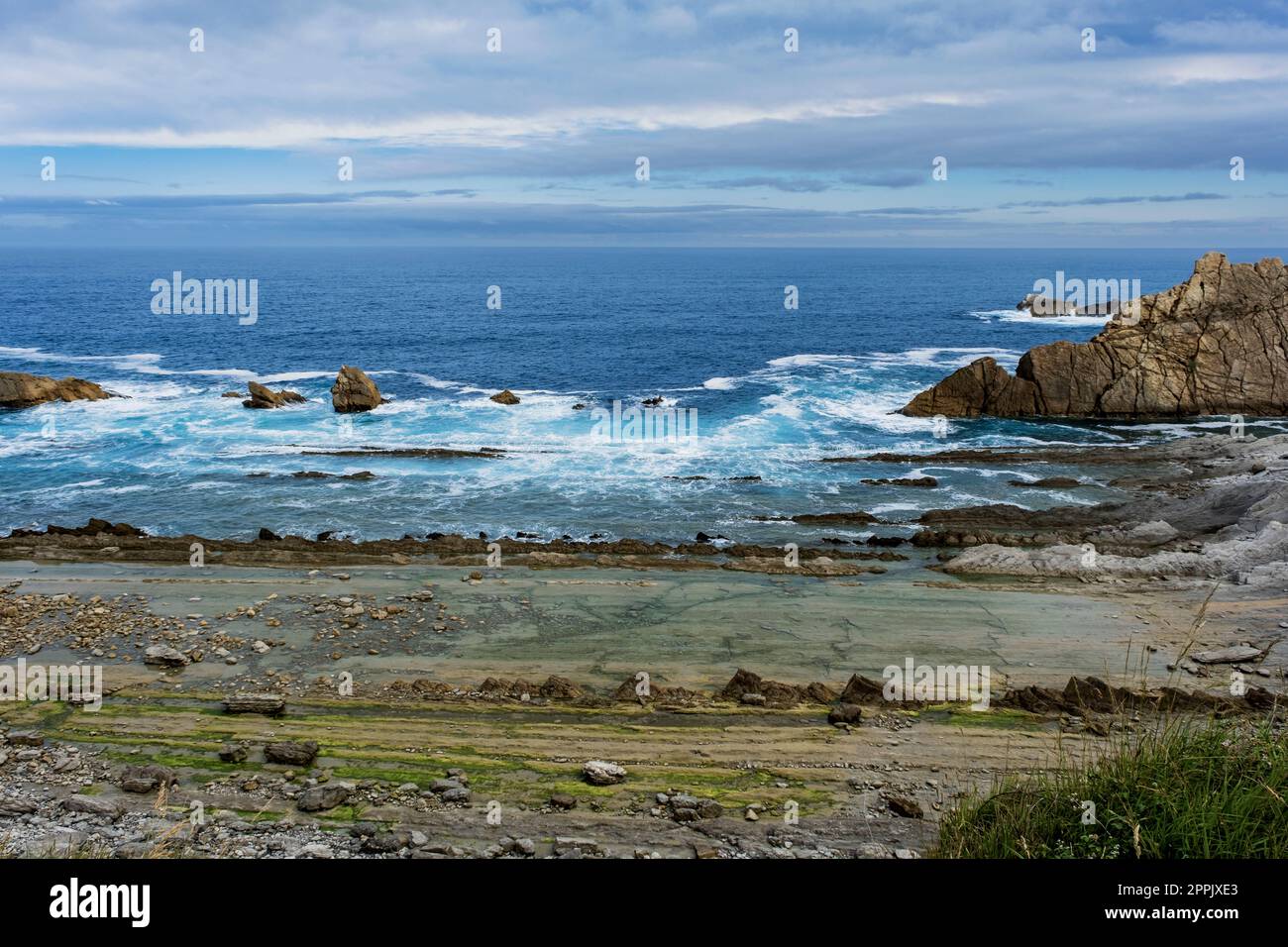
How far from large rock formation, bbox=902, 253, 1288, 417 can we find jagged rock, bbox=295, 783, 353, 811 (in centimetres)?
4333

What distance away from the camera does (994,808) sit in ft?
23.9

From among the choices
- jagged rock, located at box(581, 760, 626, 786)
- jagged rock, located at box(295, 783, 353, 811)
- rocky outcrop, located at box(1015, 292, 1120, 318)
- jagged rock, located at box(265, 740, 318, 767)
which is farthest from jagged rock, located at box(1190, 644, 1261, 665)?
rocky outcrop, located at box(1015, 292, 1120, 318)

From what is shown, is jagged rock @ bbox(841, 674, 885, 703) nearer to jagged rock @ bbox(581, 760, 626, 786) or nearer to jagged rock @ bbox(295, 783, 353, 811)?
jagged rock @ bbox(581, 760, 626, 786)

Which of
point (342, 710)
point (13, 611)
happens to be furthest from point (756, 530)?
point (13, 611)

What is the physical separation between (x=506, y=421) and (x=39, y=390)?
28.7 meters

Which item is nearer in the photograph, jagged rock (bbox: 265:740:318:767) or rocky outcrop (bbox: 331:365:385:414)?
jagged rock (bbox: 265:740:318:767)

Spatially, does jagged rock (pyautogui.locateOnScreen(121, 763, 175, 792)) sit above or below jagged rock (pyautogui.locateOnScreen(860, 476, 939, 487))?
below

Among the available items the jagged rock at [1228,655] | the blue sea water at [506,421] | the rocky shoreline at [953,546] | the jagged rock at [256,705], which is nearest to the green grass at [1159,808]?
the jagged rock at [256,705]

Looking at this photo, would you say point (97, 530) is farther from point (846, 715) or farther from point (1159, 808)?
point (1159, 808)

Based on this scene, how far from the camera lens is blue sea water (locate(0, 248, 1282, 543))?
1316 inches

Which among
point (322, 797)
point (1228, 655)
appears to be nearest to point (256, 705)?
point (322, 797)

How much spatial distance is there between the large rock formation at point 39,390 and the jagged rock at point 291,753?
4926 cm

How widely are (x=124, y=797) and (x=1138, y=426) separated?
48814mm
